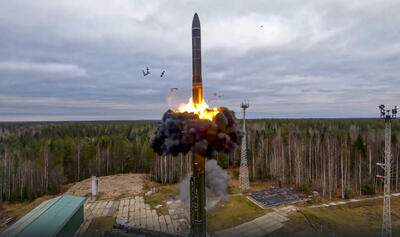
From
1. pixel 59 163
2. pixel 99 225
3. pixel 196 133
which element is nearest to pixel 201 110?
pixel 196 133

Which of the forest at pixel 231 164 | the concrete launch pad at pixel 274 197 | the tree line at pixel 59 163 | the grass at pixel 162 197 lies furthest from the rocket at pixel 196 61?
the tree line at pixel 59 163

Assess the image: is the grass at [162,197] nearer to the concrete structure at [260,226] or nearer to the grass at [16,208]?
the concrete structure at [260,226]

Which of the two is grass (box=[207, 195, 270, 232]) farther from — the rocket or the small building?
the rocket

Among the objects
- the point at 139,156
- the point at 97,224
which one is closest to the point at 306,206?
the point at 97,224

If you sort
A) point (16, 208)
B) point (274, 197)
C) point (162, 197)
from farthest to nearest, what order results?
point (162, 197), point (16, 208), point (274, 197)

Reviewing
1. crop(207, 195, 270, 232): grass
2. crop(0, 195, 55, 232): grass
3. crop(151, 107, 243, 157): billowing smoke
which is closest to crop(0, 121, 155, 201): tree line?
crop(0, 195, 55, 232): grass

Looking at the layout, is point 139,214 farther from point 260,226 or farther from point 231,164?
point 231,164
